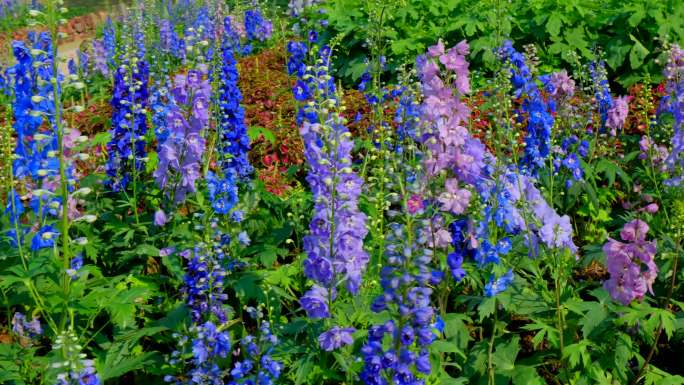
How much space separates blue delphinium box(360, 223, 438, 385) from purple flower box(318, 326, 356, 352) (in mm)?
359

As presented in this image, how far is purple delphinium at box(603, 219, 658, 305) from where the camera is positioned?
3.41 metres

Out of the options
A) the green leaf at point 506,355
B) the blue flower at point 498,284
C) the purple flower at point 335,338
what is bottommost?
the green leaf at point 506,355

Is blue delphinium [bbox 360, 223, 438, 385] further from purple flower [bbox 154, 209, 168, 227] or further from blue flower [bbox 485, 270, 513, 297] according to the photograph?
purple flower [bbox 154, 209, 168, 227]

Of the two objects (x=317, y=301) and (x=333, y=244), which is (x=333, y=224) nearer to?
(x=333, y=244)

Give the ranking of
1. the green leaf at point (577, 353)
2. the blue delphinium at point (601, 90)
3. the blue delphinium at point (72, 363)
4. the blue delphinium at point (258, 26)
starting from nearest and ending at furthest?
the blue delphinium at point (72, 363) < the green leaf at point (577, 353) < the blue delphinium at point (601, 90) < the blue delphinium at point (258, 26)

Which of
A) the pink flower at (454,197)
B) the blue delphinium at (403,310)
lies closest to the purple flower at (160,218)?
the pink flower at (454,197)

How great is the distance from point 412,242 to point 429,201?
1.17 m

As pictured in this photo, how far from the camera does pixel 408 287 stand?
2.59m

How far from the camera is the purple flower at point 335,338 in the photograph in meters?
3.14

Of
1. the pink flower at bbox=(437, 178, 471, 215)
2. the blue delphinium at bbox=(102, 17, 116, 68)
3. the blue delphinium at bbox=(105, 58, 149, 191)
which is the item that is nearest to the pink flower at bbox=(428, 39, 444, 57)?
the pink flower at bbox=(437, 178, 471, 215)

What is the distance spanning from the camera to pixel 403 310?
2.57 metres

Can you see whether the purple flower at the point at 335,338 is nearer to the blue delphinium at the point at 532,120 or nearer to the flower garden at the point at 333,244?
the flower garden at the point at 333,244

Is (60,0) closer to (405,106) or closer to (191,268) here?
(191,268)

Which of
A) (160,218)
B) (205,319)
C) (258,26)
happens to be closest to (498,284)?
(205,319)
